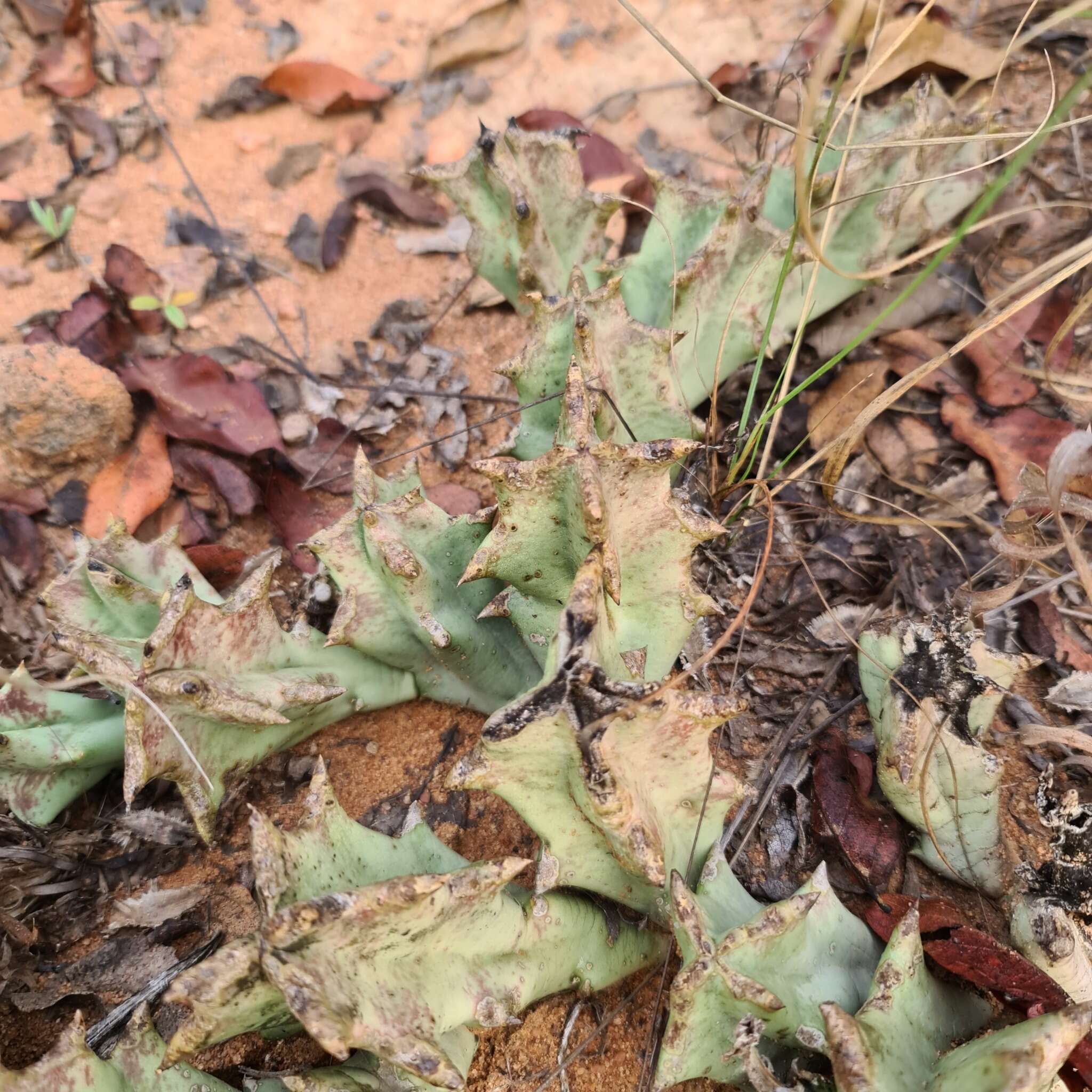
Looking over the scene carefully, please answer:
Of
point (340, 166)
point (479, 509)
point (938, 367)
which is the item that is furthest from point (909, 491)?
point (340, 166)

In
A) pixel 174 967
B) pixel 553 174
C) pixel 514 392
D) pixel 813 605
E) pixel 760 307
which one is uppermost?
pixel 553 174

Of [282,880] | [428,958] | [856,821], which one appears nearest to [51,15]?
[282,880]

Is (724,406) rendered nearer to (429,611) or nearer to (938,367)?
(938,367)

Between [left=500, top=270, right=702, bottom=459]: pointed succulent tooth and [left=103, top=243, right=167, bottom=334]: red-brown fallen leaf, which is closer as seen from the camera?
[left=500, top=270, right=702, bottom=459]: pointed succulent tooth

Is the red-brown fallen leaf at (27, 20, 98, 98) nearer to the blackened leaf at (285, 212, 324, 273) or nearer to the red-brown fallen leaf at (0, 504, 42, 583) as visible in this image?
the blackened leaf at (285, 212, 324, 273)

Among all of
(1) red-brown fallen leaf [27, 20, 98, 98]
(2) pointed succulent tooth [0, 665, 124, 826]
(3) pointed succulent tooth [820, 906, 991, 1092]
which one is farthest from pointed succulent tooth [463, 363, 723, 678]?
(1) red-brown fallen leaf [27, 20, 98, 98]

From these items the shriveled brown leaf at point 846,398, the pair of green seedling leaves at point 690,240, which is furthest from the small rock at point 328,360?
the shriveled brown leaf at point 846,398

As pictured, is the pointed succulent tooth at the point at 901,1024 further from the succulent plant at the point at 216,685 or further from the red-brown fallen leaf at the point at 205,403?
the red-brown fallen leaf at the point at 205,403
